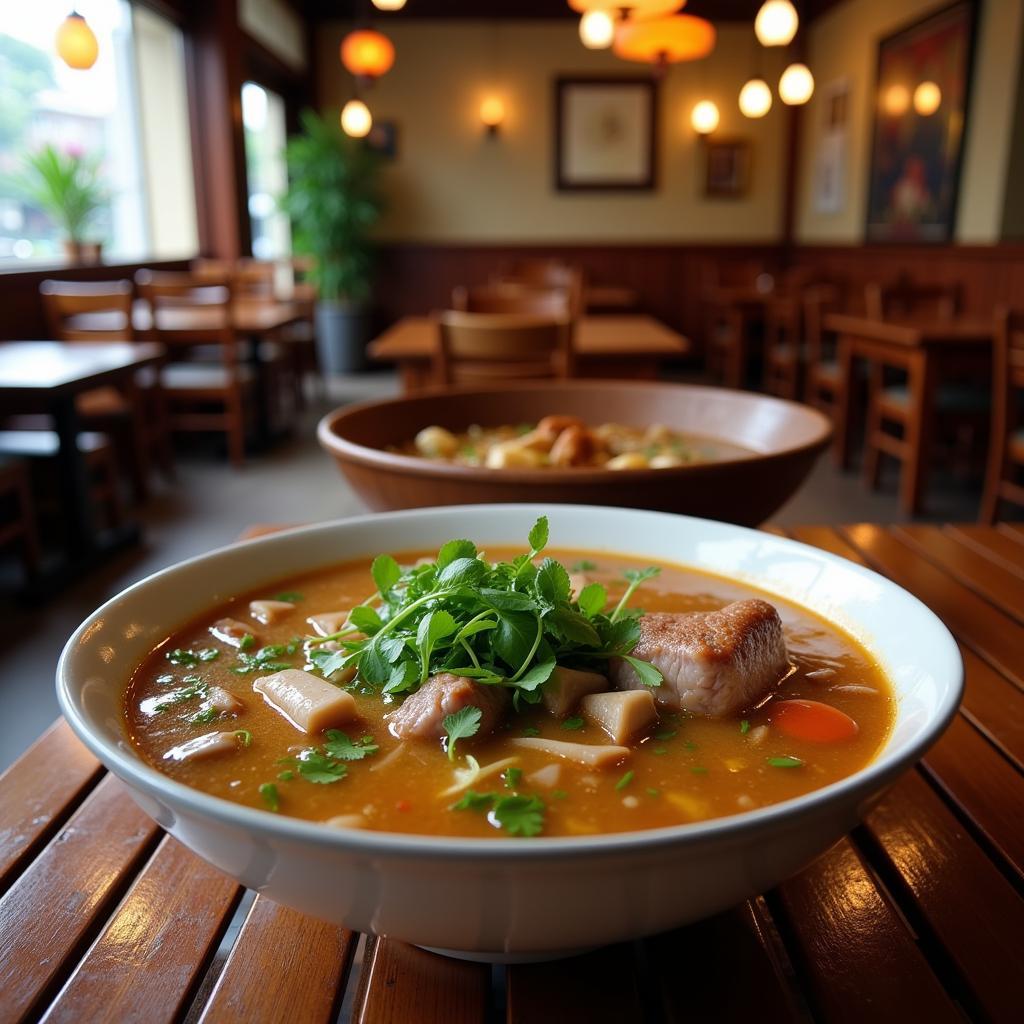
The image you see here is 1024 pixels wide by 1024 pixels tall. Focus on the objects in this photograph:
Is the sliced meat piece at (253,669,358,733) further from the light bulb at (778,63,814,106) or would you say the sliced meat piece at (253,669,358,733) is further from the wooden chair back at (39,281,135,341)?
the light bulb at (778,63,814,106)

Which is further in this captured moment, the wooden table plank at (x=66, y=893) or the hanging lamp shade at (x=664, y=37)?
the hanging lamp shade at (x=664, y=37)

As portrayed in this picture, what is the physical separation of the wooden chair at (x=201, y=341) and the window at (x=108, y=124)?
0.86 meters

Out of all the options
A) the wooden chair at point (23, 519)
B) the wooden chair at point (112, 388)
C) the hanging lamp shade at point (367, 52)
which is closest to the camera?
the wooden chair at point (23, 519)

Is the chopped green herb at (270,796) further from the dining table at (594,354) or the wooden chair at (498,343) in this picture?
the dining table at (594,354)

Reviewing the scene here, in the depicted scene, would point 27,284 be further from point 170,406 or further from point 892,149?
point 892,149

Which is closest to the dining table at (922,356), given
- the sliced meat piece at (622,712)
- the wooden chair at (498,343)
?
the wooden chair at (498,343)

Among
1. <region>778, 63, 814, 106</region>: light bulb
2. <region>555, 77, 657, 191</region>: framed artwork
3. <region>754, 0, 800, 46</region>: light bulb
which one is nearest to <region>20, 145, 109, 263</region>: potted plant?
<region>754, 0, 800, 46</region>: light bulb

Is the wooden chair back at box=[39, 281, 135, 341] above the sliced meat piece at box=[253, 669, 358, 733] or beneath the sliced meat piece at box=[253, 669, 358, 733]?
above

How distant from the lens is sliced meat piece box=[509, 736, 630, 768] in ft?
2.08

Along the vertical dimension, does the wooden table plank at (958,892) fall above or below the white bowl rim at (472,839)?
below

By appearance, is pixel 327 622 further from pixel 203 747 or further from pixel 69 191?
pixel 69 191

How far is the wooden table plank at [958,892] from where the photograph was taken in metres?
0.60

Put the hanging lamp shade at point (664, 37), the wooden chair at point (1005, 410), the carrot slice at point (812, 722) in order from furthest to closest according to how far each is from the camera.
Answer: the hanging lamp shade at point (664, 37) → the wooden chair at point (1005, 410) → the carrot slice at point (812, 722)

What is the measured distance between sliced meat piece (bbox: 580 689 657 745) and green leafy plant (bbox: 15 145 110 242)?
217 inches
